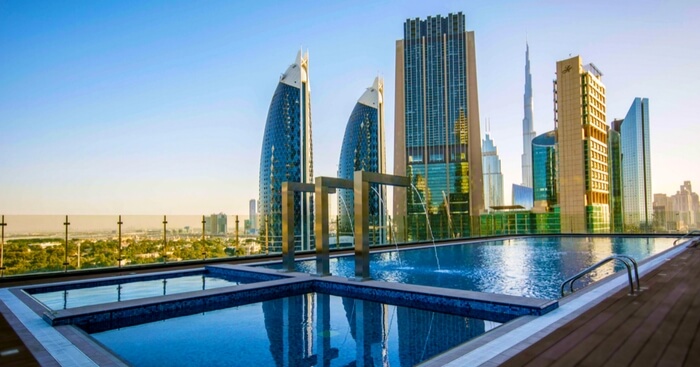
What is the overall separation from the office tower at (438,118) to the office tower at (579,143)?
1111 inches

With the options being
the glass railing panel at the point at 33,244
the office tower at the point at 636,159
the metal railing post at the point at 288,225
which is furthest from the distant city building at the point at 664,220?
the office tower at the point at 636,159

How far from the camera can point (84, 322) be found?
502cm

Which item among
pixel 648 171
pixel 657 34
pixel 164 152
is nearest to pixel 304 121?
pixel 164 152

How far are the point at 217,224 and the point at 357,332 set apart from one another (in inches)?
334

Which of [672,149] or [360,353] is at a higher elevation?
[672,149]

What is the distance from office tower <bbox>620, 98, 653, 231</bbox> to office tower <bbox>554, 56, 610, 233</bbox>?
31.5m

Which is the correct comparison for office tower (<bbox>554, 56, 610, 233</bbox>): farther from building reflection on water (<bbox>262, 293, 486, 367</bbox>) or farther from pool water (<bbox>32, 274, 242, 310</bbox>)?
building reflection on water (<bbox>262, 293, 486, 367</bbox>)

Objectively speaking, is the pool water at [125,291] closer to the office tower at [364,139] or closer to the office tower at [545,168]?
the office tower at [364,139]

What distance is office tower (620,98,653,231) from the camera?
71312 mm

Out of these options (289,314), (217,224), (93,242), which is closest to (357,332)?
(289,314)

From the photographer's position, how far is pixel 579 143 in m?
44.2

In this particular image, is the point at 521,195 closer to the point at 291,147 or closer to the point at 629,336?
the point at 291,147

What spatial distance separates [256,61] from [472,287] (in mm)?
15082

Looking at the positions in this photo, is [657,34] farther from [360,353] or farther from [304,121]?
[304,121]
